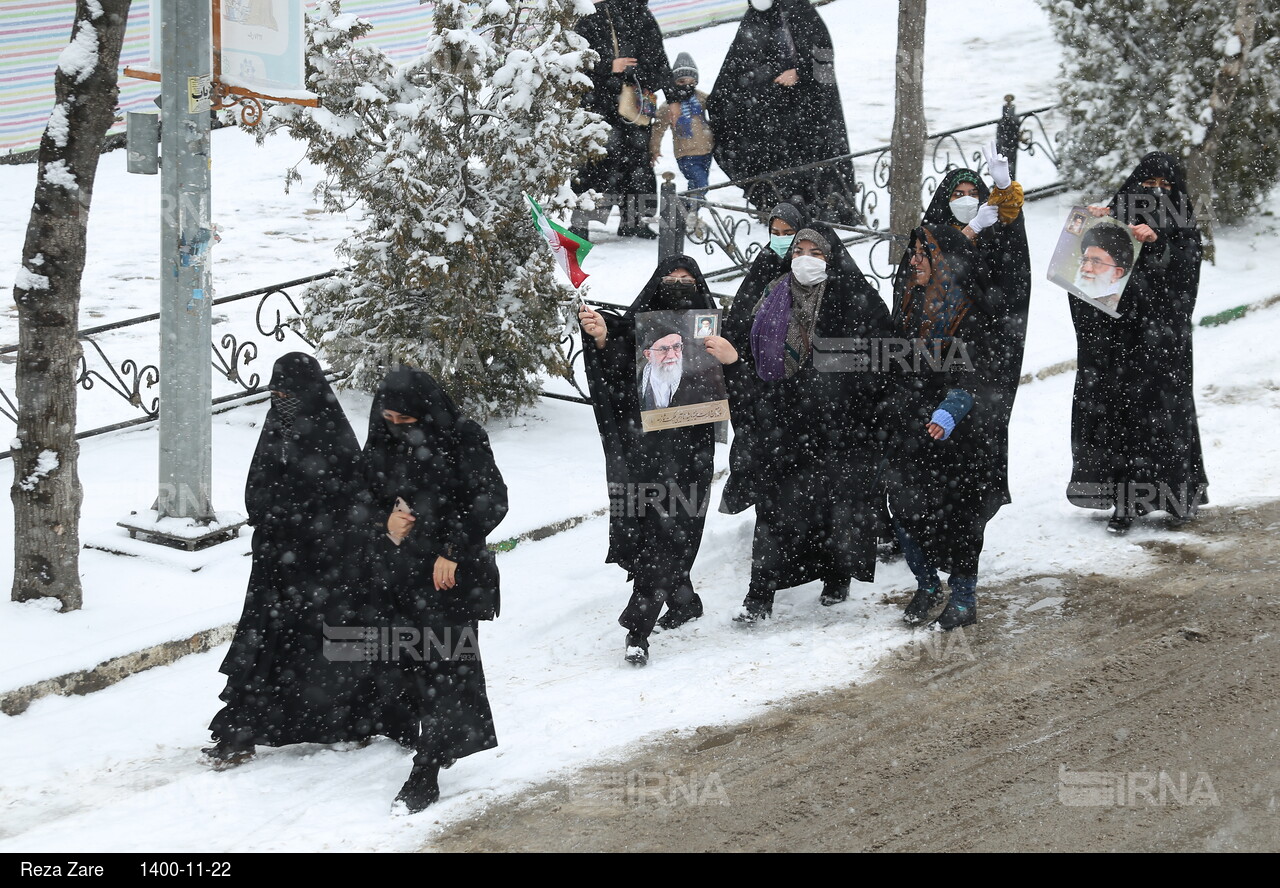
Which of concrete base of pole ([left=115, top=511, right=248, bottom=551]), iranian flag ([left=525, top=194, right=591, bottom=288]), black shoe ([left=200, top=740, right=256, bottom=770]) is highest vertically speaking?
iranian flag ([left=525, top=194, right=591, bottom=288])

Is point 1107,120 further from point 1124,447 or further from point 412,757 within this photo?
point 412,757

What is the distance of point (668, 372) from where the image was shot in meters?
6.62

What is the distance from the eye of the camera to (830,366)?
6.80m

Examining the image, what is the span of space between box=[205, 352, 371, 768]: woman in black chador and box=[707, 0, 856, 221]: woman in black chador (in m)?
7.39

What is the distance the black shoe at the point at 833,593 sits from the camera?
23.5ft

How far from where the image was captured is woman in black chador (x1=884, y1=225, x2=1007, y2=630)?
22.1ft

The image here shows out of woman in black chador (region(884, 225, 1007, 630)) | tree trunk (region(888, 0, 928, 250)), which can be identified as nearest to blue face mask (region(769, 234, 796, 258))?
woman in black chador (region(884, 225, 1007, 630))

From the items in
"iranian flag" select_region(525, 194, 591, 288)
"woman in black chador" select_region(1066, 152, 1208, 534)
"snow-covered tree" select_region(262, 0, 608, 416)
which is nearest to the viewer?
"iranian flag" select_region(525, 194, 591, 288)

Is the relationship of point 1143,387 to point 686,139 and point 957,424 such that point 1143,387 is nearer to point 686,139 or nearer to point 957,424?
point 957,424

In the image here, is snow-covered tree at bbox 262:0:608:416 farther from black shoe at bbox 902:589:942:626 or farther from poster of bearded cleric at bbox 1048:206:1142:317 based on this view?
black shoe at bbox 902:589:942:626

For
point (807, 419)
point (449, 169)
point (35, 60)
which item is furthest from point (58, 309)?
point (35, 60)

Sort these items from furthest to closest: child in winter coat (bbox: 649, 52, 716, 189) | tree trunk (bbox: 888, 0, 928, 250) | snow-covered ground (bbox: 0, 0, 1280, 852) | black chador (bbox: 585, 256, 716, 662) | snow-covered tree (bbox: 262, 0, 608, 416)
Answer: child in winter coat (bbox: 649, 52, 716, 189)
tree trunk (bbox: 888, 0, 928, 250)
snow-covered tree (bbox: 262, 0, 608, 416)
black chador (bbox: 585, 256, 716, 662)
snow-covered ground (bbox: 0, 0, 1280, 852)

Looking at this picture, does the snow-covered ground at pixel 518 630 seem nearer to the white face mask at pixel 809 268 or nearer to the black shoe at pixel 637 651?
the black shoe at pixel 637 651

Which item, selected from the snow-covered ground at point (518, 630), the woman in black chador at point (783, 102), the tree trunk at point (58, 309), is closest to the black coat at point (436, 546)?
the snow-covered ground at point (518, 630)
